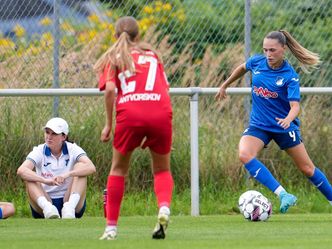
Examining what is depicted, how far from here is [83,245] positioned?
8031mm

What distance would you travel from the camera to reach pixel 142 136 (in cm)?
833

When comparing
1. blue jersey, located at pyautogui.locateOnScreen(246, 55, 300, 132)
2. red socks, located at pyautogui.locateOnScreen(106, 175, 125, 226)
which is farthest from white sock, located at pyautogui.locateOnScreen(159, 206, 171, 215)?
blue jersey, located at pyautogui.locateOnScreen(246, 55, 300, 132)

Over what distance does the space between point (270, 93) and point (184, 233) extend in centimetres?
223

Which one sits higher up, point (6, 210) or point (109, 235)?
point (6, 210)

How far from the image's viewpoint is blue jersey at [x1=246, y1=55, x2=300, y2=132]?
427 inches

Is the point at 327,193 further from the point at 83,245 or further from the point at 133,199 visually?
the point at 83,245

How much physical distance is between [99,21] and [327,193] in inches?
Answer: 143

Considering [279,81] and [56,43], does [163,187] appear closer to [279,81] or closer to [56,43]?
[279,81]

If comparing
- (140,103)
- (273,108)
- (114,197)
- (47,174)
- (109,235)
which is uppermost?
(273,108)

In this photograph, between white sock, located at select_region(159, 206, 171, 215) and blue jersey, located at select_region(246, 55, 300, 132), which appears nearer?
white sock, located at select_region(159, 206, 171, 215)

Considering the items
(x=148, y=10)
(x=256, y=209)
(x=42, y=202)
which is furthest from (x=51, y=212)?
(x=148, y=10)

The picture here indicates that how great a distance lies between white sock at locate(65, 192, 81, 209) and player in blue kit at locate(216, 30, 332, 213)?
1.71m

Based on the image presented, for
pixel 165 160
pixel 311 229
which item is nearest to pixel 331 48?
pixel 311 229

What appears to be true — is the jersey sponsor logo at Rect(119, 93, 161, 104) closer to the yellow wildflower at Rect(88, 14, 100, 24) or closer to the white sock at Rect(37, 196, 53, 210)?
the white sock at Rect(37, 196, 53, 210)
